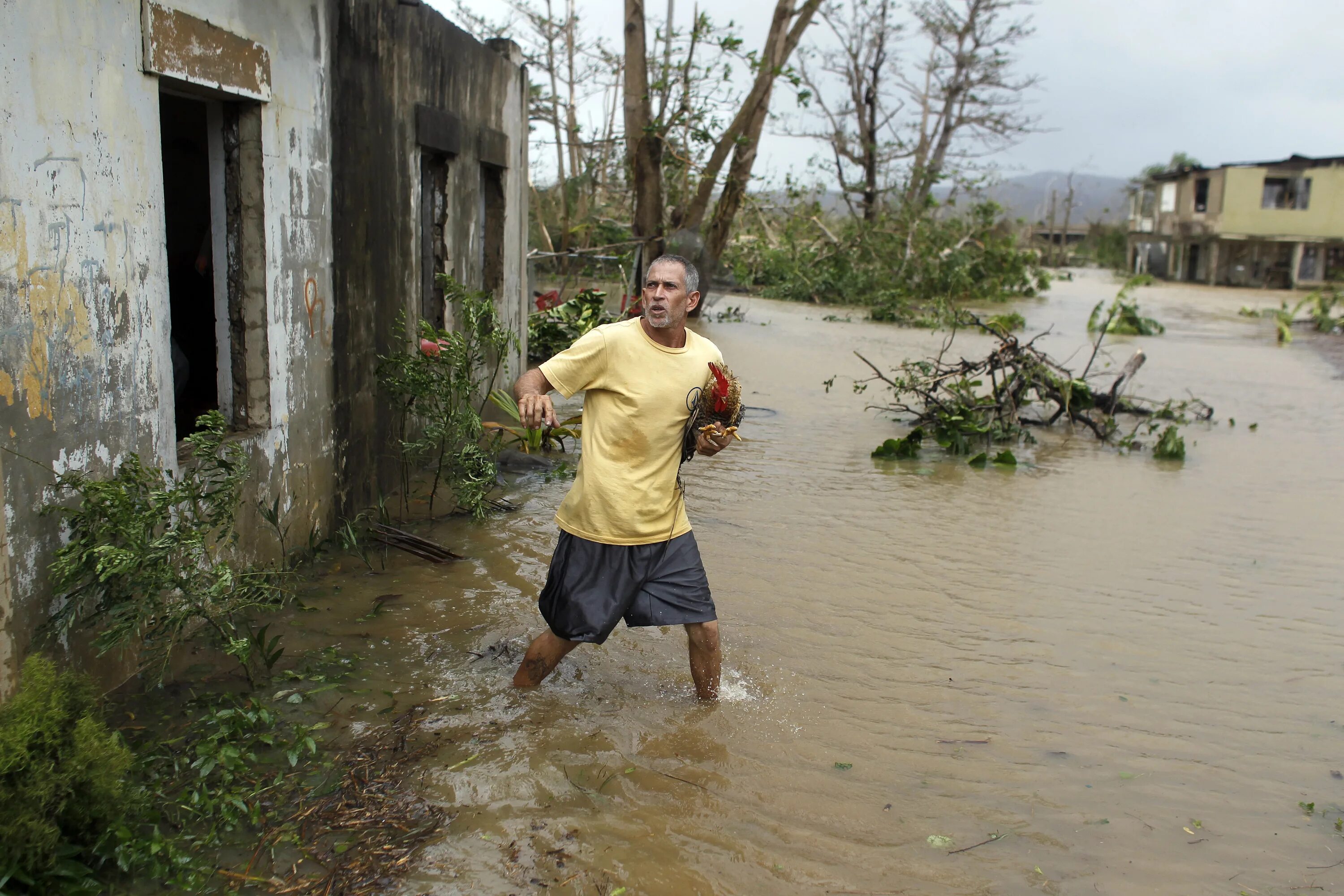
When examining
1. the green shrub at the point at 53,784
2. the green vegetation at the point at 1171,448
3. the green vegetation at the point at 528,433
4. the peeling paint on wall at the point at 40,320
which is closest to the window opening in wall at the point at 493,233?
the green vegetation at the point at 528,433

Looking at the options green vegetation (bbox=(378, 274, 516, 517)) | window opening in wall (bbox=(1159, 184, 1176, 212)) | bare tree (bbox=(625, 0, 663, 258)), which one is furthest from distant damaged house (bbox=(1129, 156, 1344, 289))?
green vegetation (bbox=(378, 274, 516, 517))

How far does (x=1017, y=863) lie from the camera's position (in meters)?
3.30

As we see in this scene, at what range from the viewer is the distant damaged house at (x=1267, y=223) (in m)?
36.6

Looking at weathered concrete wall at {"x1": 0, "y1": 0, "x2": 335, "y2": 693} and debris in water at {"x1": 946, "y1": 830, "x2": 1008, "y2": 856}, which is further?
debris in water at {"x1": 946, "y1": 830, "x2": 1008, "y2": 856}

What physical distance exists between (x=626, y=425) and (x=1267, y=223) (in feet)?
133

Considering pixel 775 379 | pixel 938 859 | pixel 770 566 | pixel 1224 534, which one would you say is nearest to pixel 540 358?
pixel 775 379

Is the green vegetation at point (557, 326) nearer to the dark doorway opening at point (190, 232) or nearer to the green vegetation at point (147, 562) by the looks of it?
the dark doorway opening at point (190, 232)

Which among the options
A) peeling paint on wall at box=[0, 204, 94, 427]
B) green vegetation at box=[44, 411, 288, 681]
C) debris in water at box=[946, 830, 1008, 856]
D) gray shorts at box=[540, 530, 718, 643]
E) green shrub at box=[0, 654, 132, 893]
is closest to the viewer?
green shrub at box=[0, 654, 132, 893]

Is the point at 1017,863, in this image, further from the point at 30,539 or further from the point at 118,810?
the point at 30,539

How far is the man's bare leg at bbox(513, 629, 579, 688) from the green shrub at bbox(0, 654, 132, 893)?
1.47 m

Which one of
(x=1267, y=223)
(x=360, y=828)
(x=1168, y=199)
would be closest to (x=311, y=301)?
(x=360, y=828)

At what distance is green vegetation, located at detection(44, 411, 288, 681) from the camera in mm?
3248

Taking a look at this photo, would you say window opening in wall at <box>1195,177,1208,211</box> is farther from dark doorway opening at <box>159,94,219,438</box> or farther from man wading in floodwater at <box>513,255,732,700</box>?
man wading in floodwater at <box>513,255,732,700</box>

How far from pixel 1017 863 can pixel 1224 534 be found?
493cm
